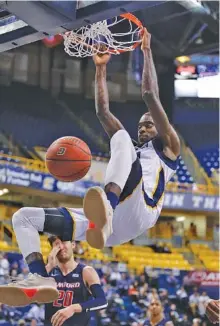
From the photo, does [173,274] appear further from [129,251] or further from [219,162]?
[219,162]

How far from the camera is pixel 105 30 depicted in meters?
5.14

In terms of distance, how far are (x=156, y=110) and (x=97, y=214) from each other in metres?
1.32

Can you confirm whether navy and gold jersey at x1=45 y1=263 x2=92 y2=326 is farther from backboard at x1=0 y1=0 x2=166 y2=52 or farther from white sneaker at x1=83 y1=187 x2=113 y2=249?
backboard at x1=0 y1=0 x2=166 y2=52

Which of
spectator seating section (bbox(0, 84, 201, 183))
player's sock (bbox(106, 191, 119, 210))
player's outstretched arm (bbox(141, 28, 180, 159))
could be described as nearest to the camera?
player's sock (bbox(106, 191, 119, 210))

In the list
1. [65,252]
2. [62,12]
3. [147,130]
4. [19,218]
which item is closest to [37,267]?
[19,218]

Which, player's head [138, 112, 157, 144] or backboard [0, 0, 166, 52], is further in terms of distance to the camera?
player's head [138, 112, 157, 144]

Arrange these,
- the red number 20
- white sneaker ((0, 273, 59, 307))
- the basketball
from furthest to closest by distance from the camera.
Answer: the red number 20, the basketball, white sneaker ((0, 273, 59, 307))

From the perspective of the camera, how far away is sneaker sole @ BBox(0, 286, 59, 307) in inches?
167

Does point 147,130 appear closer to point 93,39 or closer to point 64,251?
point 93,39

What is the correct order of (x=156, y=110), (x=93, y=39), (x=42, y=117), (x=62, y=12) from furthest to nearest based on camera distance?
(x=42, y=117)
(x=93, y=39)
(x=156, y=110)
(x=62, y=12)

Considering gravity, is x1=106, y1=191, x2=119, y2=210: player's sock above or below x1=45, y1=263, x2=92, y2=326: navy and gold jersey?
above

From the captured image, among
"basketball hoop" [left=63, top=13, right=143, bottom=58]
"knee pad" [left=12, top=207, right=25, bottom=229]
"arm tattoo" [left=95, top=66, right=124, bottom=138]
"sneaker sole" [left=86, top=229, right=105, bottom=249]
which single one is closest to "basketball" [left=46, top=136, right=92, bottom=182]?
"arm tattoo" [left=95, top=66, right=124, bottom=138]

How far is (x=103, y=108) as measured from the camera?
495cm

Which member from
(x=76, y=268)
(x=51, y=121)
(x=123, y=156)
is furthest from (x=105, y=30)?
(x=51, y=121)
